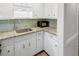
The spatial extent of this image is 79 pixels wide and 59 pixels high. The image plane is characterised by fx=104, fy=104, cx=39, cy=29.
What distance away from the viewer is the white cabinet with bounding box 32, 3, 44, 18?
43.8 inches

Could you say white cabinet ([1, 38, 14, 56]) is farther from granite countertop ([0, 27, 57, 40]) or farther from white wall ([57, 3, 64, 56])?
white wall ([57, 3, 64, 56])

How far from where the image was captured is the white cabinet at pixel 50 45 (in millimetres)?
1138

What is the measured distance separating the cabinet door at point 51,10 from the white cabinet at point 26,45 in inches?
10.7

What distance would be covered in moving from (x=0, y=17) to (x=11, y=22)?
0.12m

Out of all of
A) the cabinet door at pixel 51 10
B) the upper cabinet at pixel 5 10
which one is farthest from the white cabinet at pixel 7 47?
the cabinet door at pixel 51 10

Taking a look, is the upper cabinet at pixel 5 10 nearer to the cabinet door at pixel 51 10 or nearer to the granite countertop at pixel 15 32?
the granite countertop at pixel 15 32

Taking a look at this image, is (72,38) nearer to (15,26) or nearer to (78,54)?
(78,54)

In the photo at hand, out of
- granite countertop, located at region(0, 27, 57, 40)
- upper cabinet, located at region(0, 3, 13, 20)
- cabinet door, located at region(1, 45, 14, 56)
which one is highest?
upper cabinet, located at region(0, 3, 13, 20)

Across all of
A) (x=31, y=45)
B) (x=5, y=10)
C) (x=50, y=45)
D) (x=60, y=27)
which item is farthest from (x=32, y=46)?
(x=5, y=10)

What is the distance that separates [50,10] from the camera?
1.14 m

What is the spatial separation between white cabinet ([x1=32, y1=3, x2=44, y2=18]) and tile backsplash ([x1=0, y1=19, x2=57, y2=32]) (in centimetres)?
6

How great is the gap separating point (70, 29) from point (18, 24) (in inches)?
22.5

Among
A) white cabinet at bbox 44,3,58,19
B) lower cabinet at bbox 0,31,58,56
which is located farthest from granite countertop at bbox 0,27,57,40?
white cabinet at bbox 44,3,58,19

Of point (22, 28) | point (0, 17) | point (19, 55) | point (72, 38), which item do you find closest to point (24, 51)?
point (19, 55)
